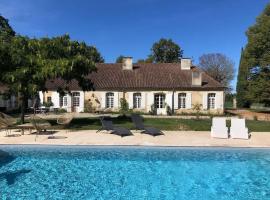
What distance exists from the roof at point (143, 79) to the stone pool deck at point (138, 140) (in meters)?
15.7

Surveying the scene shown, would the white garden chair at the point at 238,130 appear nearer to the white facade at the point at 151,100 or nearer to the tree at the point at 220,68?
the white facade at the point at 151,100

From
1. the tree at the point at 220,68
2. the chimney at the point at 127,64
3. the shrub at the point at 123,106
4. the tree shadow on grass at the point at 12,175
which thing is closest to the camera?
the tree shadow on grass at the point at 12,175

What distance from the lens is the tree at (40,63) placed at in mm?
15656

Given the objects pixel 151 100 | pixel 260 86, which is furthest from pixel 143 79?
pixel 260 86

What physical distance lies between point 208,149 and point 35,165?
6.32 m

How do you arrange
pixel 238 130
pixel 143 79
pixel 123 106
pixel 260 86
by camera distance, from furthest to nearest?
pixel 260 86, pixel 143 79, pixel 123 106, pixel 238 130

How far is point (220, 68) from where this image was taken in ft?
189

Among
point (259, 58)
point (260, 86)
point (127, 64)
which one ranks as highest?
point (259, 58)

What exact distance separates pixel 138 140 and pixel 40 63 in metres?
7.05

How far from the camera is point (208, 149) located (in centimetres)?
1171

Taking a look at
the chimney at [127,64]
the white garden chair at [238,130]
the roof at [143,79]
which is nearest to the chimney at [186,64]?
the roof at [143,79]

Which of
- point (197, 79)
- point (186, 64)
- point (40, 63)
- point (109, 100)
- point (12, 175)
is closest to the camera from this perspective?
point (12, 175)

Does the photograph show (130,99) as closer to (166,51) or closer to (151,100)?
(151,100)

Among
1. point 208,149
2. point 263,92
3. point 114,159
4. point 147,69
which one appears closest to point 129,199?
point 114,159
